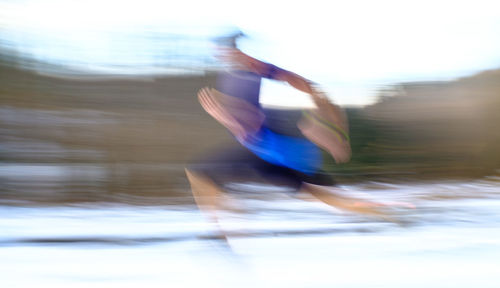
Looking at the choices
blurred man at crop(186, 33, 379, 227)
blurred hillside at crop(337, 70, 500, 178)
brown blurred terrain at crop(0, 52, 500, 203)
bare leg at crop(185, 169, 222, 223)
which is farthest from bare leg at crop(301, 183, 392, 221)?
blurred hillside at crop(337, 70, 500, 178)

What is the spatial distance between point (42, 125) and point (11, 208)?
922 millimetres

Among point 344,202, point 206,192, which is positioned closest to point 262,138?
point 206,192

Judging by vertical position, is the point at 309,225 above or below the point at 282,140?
below

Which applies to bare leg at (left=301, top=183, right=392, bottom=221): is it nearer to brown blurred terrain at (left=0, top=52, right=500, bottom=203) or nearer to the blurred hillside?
brown blurred terrain at (left=0, top=52, right=500, bottom=203)

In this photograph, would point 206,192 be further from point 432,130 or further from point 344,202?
point 432,130

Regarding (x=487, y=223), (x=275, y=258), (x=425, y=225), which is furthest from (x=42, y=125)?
(x=487, y=223)

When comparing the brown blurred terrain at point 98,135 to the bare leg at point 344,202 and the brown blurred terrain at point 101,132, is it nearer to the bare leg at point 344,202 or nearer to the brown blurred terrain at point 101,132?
the brown blurred terrain at point 101,132

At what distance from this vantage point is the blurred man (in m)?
2.48

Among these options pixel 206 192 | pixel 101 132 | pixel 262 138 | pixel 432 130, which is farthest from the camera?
pixel 432 130

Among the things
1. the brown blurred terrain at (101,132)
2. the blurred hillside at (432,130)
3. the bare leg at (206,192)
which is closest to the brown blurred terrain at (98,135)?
the brown blurred terrain at (101,132)

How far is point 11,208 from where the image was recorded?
5.21 meters

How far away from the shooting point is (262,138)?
253 centimetres

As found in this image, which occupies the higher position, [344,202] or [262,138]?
[262,138]

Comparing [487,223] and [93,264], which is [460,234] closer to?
[487,223]
